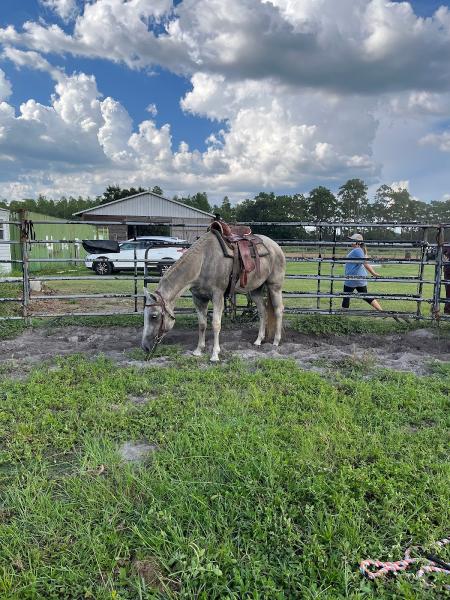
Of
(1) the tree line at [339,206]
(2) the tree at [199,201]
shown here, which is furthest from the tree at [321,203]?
(2) the tree at [199,201]

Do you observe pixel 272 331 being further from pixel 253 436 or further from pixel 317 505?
pixel 317 505

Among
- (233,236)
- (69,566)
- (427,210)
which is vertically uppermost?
(427,210)

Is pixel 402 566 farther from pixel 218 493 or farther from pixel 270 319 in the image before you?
pixel 270 319

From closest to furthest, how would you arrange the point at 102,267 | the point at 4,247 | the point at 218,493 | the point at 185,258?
the point at 218,493 < the point at 185,258 < the point at 102,267 < the point at 4,247

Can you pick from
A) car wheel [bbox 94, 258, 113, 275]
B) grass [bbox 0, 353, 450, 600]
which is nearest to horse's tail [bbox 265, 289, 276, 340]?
grass [bbox 0, 353, 450, 600]

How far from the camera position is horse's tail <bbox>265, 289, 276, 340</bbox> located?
6.25m

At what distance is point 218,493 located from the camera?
7.55 feet

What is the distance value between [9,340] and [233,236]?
3687 millimetres

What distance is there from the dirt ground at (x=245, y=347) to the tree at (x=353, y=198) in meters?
53.3

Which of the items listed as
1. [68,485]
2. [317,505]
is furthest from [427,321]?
[68,485]

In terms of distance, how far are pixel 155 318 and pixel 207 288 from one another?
85cm

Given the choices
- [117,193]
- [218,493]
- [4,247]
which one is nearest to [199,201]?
[117,193]

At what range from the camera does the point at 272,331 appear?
20.5ft

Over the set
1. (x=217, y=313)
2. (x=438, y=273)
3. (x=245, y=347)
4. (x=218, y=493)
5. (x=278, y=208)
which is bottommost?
(x=245, y=347)
